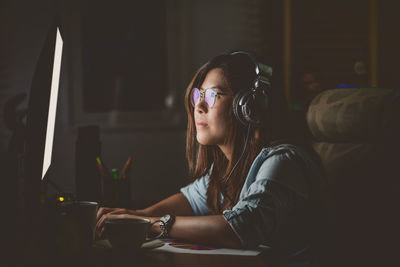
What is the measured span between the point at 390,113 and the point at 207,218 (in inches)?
24.6

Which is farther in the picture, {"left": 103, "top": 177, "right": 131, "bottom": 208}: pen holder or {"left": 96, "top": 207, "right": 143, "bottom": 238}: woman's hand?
{"left": 103, "top": 177, "right": 131, "bottom": 208}: pen holder

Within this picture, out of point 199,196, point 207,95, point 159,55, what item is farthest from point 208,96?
point 159,55

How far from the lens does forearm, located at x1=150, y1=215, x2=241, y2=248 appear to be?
94 cm

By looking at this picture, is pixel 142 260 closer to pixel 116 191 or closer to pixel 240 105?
pixel 240 105

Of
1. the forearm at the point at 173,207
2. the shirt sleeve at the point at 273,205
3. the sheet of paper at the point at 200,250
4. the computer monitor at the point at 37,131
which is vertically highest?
the computer monitor at the point at 37,131

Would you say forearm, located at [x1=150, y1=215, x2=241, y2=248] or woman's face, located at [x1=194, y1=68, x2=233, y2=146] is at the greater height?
woman's face, located at [x1=194, y1=68, x2=233, y2=146]

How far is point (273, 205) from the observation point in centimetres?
97

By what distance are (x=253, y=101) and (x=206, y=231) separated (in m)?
0.41

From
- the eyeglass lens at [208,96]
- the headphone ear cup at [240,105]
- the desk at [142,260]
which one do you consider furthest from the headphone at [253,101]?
the desk at [142,260]

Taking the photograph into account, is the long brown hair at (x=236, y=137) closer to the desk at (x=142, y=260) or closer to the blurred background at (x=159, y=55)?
the desk at (x=142, y=260)

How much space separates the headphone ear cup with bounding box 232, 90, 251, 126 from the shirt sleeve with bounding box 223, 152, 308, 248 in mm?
166

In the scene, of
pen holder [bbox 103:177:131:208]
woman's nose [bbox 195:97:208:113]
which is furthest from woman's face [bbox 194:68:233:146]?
pen holder [bbox 103:177:131:208]

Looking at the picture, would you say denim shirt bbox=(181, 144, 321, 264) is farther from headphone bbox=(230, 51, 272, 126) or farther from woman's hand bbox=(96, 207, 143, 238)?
woman's hand bbox=(96, 207, 143, 238)

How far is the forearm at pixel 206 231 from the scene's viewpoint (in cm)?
94
